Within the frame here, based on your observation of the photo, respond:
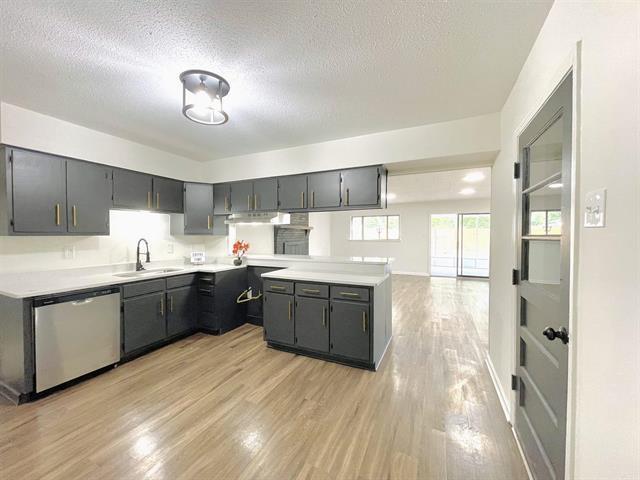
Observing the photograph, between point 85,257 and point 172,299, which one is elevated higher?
point 85,257

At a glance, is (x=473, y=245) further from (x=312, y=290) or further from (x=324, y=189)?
(x=312, y=290)

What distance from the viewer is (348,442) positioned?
5.70 ft

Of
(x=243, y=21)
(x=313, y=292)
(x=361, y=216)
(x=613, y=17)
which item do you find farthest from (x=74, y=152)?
(x=361, y=216)

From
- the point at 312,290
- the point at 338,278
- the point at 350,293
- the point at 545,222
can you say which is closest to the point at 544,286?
the point at 545,222

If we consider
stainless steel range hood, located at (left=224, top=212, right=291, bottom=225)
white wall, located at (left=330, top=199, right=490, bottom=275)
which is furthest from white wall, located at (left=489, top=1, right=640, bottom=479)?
white wall, located at (left=330, top=199, right=490, bottom=275)

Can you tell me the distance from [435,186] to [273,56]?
202 inches

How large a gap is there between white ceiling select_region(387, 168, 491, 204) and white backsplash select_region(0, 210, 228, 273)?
3.64 m

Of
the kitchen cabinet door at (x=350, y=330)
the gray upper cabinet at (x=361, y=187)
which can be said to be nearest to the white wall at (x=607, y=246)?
the kitchen cabinet door at (x=350, y=330)

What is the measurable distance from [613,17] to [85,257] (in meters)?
4.39

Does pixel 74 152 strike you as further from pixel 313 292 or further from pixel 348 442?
pixel 348 442

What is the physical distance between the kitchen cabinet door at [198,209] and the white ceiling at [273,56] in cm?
139

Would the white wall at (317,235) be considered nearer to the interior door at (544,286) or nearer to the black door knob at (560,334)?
the interior door at (544,286)

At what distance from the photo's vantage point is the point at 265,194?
3797 millimetres

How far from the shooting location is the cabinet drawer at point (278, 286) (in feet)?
9.90
